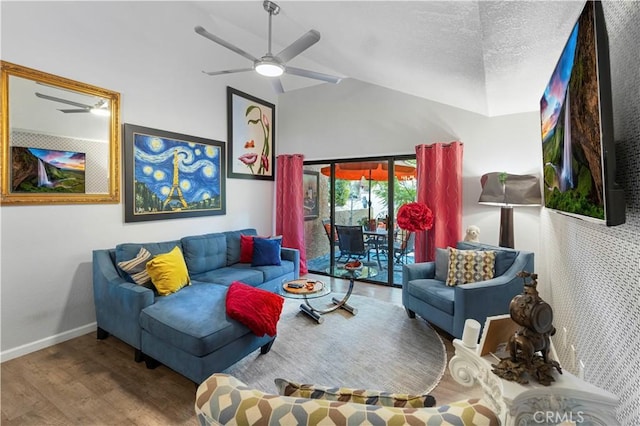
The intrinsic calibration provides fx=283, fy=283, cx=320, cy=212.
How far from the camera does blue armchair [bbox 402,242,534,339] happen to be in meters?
2.35

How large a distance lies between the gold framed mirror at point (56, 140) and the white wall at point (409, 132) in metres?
2.75

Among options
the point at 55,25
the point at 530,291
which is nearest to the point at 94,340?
the point at 55,25

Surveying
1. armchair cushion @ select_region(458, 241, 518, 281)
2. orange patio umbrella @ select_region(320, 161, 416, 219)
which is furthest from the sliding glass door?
armchair cushion @ select_region(458, 241, 518, 281)

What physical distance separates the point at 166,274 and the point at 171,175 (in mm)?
1480

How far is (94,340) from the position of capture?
2.67 m

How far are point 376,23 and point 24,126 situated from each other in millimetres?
3047

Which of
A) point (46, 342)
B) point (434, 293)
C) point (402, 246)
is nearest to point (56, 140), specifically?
point (46, 342)

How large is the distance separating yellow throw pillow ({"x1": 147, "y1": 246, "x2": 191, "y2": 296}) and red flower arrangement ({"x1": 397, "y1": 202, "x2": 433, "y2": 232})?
8.62ft

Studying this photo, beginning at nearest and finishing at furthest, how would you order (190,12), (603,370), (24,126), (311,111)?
(603,370) → (24,126) → (190,12) → (311,111)

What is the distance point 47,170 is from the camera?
8.30 ft

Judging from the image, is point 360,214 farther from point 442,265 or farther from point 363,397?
point 363,397

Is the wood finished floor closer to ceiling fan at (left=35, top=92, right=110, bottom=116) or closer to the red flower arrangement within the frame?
the red flower arrangement

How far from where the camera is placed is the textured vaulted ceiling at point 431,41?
4.95 ft

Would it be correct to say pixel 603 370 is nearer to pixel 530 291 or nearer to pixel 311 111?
pixel 530 291
